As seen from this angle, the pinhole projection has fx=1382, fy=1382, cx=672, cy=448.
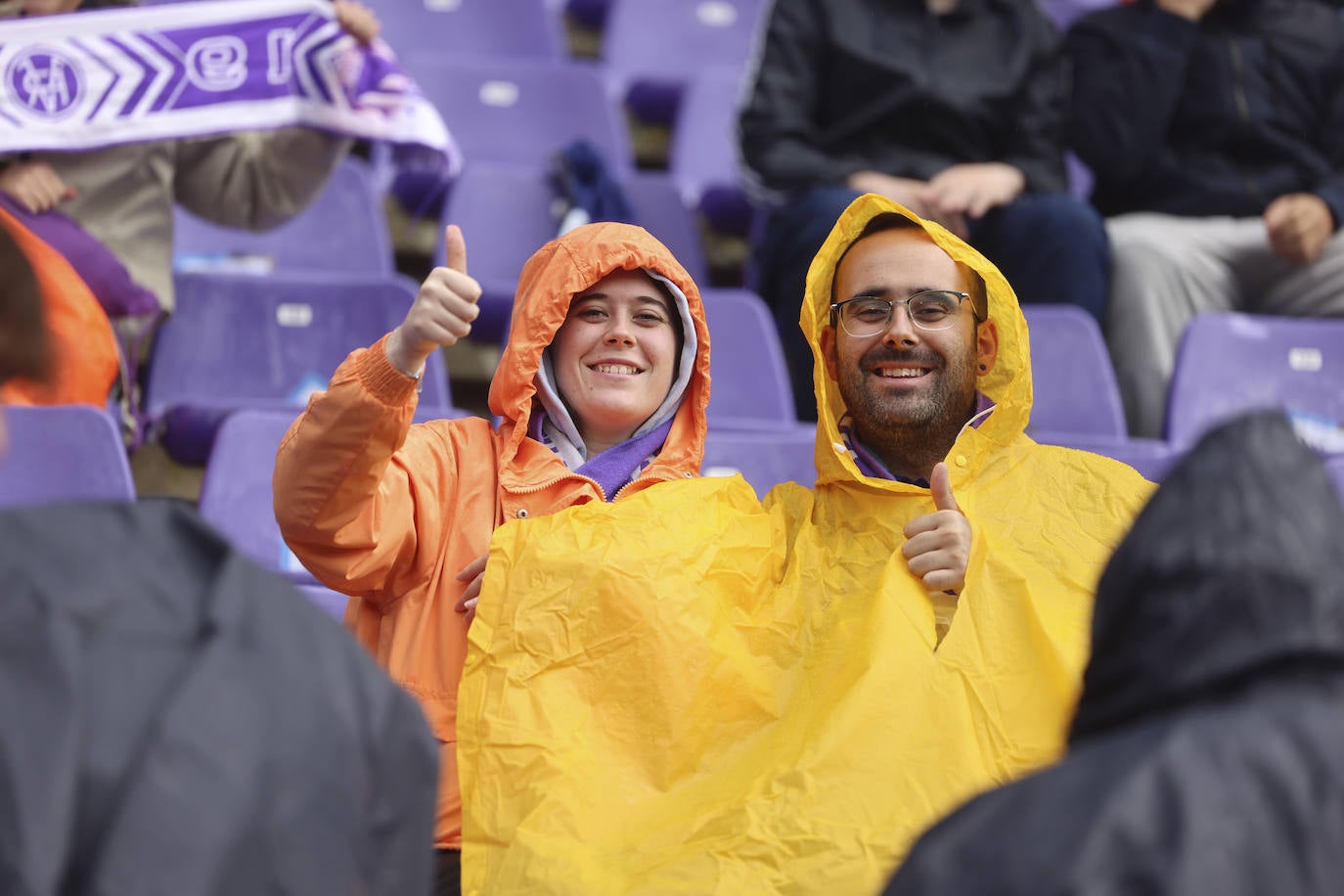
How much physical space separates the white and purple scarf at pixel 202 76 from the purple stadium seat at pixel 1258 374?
1.64 m

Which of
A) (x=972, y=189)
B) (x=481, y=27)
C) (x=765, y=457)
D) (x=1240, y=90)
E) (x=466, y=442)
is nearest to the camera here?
(x=466, y=442)

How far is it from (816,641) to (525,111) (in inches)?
103

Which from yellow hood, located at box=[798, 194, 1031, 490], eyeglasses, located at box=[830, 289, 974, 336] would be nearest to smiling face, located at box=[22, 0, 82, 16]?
yellow hood, located at box=[798, 194, 1031, 490]

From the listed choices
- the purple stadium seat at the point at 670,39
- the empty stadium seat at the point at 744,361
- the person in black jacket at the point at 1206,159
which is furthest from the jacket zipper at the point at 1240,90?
the purple stadium seat at the point at 670,39

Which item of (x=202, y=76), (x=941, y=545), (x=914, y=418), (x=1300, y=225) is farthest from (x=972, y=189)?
(x=202, y=76)

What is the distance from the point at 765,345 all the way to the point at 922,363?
3.07ft

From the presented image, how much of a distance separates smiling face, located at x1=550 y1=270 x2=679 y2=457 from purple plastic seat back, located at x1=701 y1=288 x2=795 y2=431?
844 millimetres

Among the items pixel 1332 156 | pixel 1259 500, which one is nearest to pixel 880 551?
pixel 1259 500

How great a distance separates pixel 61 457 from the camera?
6.79 ft

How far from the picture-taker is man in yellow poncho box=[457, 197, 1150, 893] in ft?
4.84

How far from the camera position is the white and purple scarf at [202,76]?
269 centimetres

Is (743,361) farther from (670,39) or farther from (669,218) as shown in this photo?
(670,39)

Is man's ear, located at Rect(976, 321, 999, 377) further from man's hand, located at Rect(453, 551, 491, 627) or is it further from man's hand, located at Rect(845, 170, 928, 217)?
man's hand, located at Rect(845, 170, 928, 217)

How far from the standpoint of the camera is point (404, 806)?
0.94 metres
